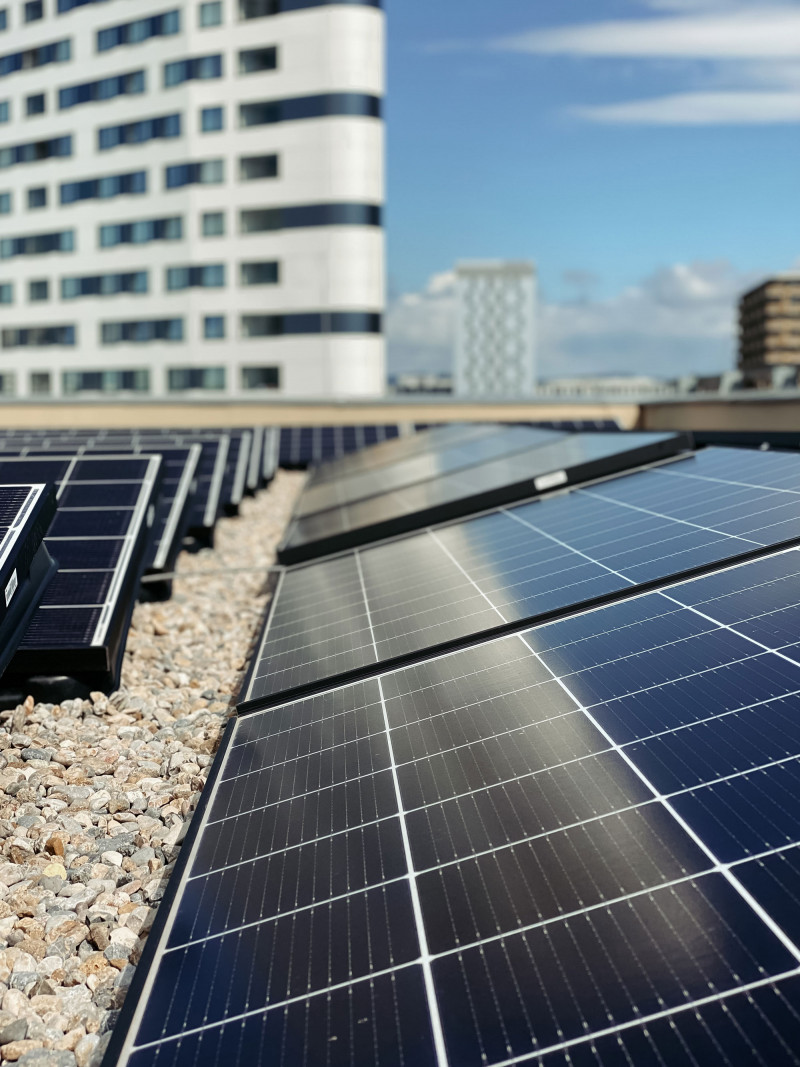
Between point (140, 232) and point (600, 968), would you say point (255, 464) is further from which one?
point (140, 232)

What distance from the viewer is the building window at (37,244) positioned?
62.7m

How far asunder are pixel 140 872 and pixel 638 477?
22.0 feet

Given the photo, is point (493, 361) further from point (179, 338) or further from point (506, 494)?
point (506, 494)

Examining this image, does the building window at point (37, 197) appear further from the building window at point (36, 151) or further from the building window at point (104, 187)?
the building window at point (36, 151)

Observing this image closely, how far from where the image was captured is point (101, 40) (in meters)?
61.0

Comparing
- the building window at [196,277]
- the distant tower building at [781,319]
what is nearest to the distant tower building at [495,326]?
the distant tower building at [781,319]

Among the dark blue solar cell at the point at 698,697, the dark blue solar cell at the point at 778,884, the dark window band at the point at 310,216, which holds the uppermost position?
the dark window band at the point at 310,216

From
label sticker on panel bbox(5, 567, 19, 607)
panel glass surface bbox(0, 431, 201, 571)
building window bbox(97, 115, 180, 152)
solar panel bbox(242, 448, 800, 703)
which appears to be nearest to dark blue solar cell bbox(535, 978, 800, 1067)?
solar panel bbox(242, 448, 800, 703)

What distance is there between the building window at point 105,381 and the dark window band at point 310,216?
1209cm

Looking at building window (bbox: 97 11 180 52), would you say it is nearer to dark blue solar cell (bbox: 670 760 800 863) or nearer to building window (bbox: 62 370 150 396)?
building window (bbox: 62 370 150 396)

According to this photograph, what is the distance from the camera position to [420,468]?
16.1m

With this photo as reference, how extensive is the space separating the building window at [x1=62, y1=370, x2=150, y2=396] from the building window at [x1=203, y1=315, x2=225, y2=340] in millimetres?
5682

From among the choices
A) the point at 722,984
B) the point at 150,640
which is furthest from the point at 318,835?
the point at 150,640

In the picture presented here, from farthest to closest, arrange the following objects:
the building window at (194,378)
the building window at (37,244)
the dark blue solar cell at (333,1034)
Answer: the building window at (37,244) < the building window at (194,378) < the dark blue solar cell at (333,1034)
